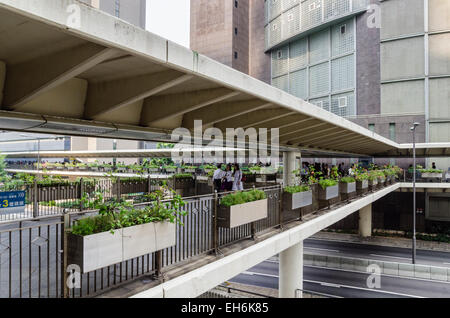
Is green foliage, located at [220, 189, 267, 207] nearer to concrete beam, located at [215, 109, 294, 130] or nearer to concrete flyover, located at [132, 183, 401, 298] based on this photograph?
concrete flyover, located at [132, 183, 401, 298]

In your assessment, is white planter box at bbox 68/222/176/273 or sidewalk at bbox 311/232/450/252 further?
sidewalk at bbox 311/232/450/252

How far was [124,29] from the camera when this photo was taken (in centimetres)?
340

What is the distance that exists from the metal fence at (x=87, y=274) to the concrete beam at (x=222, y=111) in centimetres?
208

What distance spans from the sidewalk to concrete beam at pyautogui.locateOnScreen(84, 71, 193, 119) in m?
28.5

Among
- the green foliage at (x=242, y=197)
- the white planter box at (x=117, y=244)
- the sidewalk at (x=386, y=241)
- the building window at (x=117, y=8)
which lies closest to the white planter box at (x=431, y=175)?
the sidewalk at (x=386, y=241)

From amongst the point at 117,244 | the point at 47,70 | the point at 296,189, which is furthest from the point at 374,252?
the point at 47,70

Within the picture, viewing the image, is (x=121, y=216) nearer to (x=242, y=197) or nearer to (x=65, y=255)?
(x=65, y=255)

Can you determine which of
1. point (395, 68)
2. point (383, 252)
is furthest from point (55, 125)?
point (395, 68)

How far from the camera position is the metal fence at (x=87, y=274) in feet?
13.1

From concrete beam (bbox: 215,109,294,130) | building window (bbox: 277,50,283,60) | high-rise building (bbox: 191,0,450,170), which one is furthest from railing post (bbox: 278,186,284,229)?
building window (bbox: 277,50,283,60)

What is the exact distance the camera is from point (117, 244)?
4234mm

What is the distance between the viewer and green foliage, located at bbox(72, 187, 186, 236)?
4.12 metres

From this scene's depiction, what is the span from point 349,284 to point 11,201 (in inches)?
732
